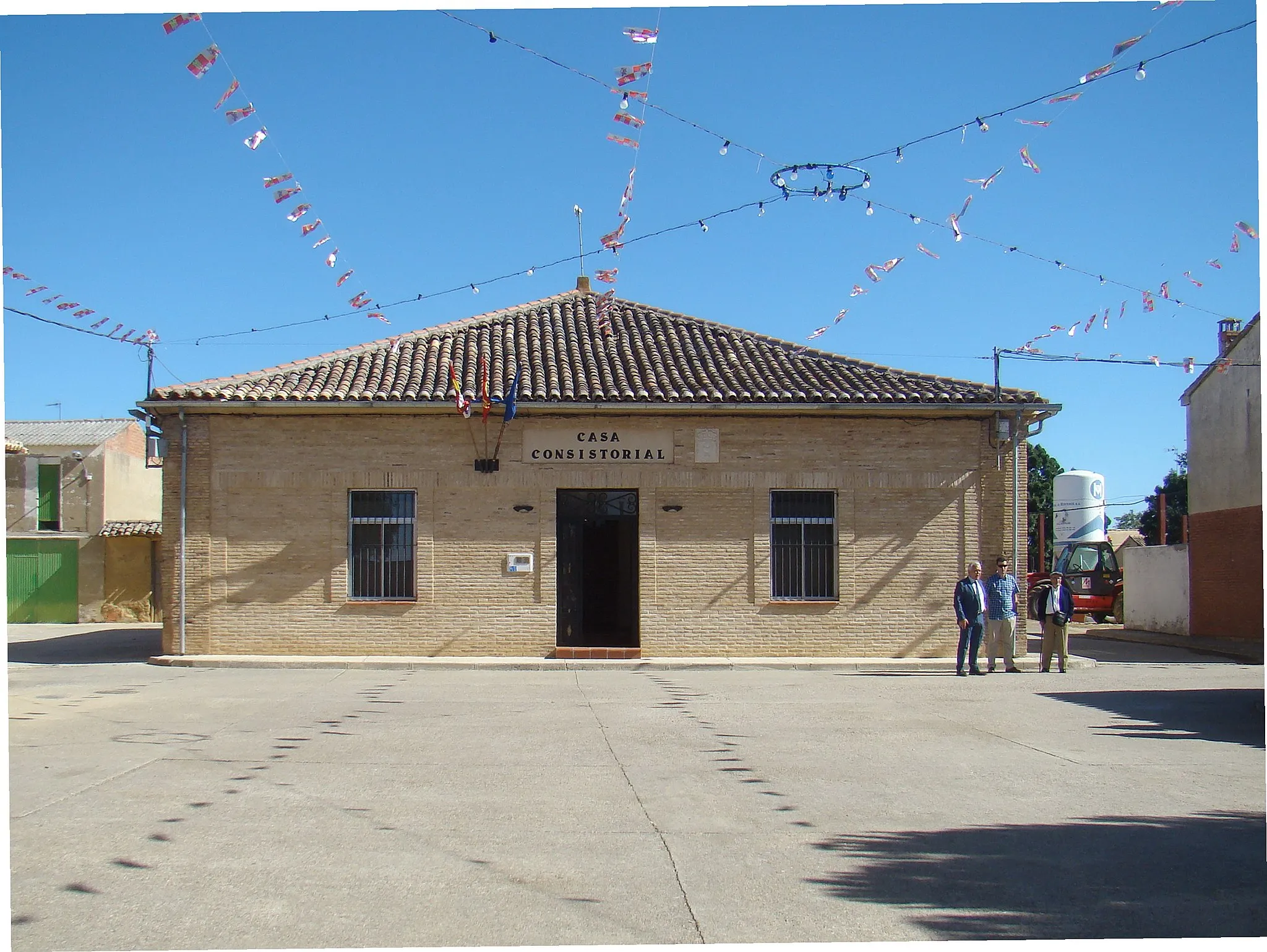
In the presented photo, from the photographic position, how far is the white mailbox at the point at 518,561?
17.5 meters

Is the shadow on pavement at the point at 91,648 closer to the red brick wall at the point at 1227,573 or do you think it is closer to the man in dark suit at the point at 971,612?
the man in dark suit at the point at 971,612

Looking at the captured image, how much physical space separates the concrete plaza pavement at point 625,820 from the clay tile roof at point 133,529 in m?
15.0

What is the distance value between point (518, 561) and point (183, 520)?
517cm

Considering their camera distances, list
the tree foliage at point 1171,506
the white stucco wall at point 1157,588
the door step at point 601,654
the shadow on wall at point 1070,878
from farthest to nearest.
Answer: the tree foliage at point 1171,506, the white stucco wall at point 1157,588, the door step at point 601,654, the shadow on wall at point 1070,878

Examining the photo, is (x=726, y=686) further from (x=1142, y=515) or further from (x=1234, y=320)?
(x=1142, y=515)

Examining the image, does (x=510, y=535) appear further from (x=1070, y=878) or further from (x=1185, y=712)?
(x=1070, y=878)

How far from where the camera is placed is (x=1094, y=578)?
31.8 metres

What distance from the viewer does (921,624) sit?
59.0ft

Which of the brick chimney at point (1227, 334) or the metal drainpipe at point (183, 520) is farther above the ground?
the brick chimney at point (1227, 334)

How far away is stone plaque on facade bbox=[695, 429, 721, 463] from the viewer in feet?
58.1

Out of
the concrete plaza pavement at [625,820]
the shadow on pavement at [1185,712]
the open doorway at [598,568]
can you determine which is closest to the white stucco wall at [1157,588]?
the shadow on pavement at [1185,712]

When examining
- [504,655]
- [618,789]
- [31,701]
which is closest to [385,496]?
[504,655]

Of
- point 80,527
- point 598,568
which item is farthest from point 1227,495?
point 80,527

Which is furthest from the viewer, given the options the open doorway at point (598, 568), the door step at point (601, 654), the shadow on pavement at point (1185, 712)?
the open doorway at point (598, 568)
